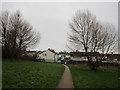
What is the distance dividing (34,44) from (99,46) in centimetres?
2319

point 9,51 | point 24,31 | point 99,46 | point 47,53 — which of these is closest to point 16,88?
point 9,51

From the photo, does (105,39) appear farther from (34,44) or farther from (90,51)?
(34,44)

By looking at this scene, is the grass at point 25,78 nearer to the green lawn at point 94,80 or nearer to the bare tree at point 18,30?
the green lawn at point 94,80

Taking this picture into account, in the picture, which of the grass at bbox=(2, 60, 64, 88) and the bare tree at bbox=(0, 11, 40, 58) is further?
the bare tree at bbox=(0, 11, 40, 58)

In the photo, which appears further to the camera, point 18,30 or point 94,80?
point 18,30

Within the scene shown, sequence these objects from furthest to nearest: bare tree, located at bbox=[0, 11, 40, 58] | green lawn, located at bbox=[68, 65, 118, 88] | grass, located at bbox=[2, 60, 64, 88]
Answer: bare tree, located at bbox=[0, 11, 40, 58] → green lawn, located at bbox=[68, 65, 118, 88] → grass, located at bbox=[2, 60, 64, 88]

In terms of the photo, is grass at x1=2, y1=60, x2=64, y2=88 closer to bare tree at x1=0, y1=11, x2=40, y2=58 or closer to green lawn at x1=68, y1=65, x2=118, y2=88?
green lawn at x1=68, y1=65, x2=118, y2=88

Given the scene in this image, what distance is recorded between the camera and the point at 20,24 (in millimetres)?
42969

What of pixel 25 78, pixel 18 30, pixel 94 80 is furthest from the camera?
pixel 18 30

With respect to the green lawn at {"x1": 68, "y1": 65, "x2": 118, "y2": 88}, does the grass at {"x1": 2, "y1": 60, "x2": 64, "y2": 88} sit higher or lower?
higher

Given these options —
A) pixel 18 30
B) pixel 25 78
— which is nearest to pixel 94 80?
pixel 25 78

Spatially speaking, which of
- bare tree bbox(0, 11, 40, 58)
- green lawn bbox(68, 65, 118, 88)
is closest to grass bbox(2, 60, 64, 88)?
green lawn bbox(68, 65, 118, 88)

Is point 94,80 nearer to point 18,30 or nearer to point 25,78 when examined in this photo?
point 25,78

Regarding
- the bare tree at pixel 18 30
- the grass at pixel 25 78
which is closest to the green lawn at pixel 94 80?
the grass at pixel 25 78
